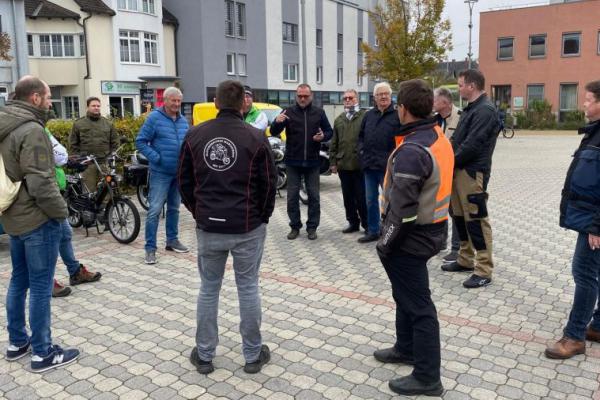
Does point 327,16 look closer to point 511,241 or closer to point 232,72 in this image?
point 232,72

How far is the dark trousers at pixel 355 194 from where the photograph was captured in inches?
312

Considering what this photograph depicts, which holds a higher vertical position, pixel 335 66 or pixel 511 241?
pixel 335 66

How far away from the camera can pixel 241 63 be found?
132ft

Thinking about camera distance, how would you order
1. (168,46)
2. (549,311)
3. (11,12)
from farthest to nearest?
(168,46) < (11,12) < (549,311)

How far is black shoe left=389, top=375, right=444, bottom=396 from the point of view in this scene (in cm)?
358

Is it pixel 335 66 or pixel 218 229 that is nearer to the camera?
pixel 218 229

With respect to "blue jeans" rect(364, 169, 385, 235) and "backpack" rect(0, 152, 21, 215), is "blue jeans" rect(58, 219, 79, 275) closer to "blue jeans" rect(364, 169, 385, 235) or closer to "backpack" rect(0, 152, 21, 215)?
"backpack" rect(0, 152, 21, 215)

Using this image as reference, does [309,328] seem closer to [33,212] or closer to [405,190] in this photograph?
[405,190]

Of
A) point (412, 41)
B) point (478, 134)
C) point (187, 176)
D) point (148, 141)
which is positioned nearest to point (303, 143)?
point (148, 141)

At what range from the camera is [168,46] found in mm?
37906

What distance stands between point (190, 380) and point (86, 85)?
3448 centimetres

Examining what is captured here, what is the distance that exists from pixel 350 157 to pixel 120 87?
3057cm

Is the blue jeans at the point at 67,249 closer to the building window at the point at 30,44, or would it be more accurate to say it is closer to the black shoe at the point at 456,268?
the black shoe at the point at 456,268

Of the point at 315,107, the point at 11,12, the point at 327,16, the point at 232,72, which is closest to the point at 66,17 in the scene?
the point at 11,12
